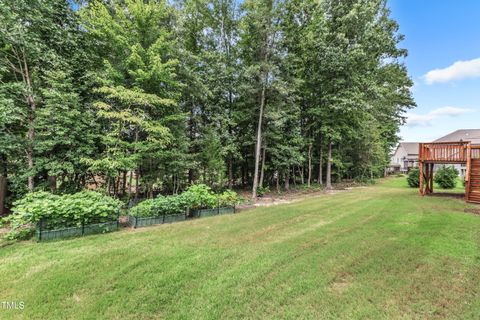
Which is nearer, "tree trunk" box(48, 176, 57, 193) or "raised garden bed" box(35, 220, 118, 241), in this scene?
"raised garden bed" box(35, 220, 118, 241)

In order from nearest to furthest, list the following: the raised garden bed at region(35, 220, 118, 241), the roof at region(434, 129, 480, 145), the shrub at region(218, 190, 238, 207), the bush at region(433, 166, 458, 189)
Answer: the raised garden bed at region(35, 220, 118, 241) → the shrub at region(218, 190, 238, 207) → the bush at region(433, 166, 458, 189) → the roof at region(434, 129, 480, 145)

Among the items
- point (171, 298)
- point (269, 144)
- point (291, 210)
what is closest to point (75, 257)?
point (171, 298)

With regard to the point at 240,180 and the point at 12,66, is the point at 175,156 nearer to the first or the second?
the point at 12,66

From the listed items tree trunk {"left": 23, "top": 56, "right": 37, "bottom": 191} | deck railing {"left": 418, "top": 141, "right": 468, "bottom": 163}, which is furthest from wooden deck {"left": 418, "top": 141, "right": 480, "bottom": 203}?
A: tree trunk {"left": 23, "top": 56, "right": 37, "bottom": 191}

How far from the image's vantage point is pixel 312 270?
3357 mm

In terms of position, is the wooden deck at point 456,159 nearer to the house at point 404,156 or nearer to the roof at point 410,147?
the house at point 404,156

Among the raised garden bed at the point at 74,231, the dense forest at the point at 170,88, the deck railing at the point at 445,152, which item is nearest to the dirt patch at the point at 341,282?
the raised garden bed at the point at 74,231

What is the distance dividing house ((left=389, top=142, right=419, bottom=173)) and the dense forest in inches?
1079


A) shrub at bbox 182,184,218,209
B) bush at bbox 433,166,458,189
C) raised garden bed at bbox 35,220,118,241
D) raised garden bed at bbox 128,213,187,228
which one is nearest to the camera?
raised garden bed at bbox 35,220,118,241

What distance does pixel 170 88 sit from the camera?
853cm

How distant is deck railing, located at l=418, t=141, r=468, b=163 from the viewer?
922 cm

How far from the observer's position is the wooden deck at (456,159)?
28.2 feet

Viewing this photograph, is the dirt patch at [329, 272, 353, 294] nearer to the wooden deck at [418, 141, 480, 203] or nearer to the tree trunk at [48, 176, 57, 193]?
the tree trunk at [48, 176, 57, 193]

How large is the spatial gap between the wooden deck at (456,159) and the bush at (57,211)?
12896 millimetres
